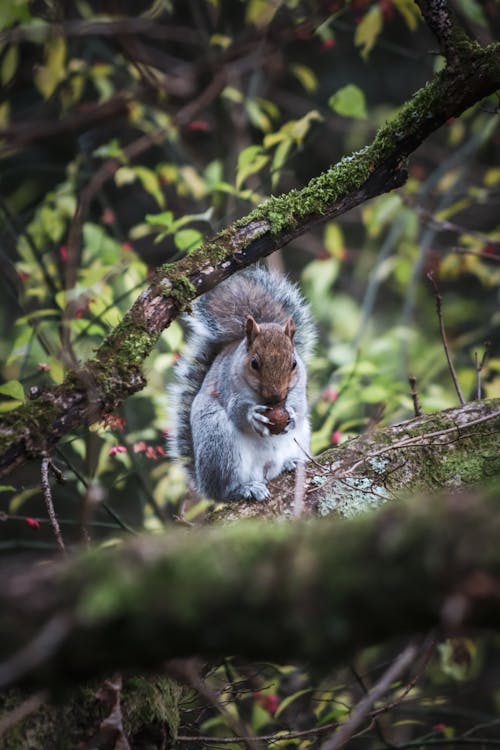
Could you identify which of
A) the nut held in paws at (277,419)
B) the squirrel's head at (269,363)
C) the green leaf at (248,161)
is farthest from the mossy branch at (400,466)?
the green leaf at (248,161)

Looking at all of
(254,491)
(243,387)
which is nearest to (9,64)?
(243,387)

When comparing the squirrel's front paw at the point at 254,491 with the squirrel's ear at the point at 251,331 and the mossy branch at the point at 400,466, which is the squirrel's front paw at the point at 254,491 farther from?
the squirrel's ear at the point at 251,331

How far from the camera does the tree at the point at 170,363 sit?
1071mm

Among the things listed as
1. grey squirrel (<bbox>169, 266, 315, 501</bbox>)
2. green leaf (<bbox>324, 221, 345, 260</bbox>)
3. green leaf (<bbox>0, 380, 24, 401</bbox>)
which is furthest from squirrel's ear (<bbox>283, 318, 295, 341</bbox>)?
green leaf (<bbox>324, 221, 345, 260</bbox>)

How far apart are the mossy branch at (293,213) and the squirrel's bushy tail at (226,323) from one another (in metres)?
1.28

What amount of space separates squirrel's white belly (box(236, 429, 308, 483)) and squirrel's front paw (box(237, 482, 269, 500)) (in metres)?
0.20

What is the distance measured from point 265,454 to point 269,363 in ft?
1.39

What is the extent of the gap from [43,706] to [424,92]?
205 cm

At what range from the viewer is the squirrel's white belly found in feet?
11.0

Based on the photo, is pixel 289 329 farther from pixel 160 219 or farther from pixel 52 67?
pixel 52 67

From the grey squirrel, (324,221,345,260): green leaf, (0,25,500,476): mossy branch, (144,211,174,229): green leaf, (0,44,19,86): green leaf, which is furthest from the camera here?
(324,221,345,260): green leaf

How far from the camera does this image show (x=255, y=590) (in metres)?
1.07

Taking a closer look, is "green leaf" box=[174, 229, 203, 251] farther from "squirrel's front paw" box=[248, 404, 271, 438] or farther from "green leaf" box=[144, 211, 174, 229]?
"squirrel's front paw" box=[248, 404, 271, 438]

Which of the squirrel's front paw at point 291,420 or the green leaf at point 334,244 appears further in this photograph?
the green leaf at point 334,244
